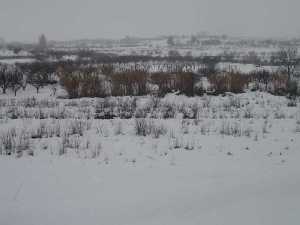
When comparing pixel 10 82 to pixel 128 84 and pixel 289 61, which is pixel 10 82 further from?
pixel 289 61

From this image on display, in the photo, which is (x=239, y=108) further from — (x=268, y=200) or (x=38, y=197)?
(x=38, y=197)

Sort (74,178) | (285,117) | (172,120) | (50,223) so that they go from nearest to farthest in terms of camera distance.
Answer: (50,223), (74,178), (172,120), (285,117)

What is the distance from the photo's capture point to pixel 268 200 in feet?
20.7

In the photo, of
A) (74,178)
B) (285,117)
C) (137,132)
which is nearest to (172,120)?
(137,132)

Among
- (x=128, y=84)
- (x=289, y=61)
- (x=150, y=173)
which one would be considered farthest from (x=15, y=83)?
(x=289, y=61)

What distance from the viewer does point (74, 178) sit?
7.09 m

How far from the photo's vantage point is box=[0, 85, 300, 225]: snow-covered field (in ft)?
19.1

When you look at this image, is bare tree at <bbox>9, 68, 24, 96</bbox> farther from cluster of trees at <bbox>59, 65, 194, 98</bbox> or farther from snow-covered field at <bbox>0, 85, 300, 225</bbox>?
snow-covered field at <bbox>0, 85, 300, 225</bbox>

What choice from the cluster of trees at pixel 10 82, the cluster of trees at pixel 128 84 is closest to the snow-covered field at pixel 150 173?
the cluster of trees at pixel 128 84

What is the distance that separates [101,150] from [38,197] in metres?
2.85

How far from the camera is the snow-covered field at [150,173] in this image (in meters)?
5.83

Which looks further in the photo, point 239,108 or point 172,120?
point 239,108

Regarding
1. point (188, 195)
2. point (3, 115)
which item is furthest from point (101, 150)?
point (3, 115)

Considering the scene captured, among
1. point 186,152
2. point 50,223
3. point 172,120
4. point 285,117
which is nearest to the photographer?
point 50,223
